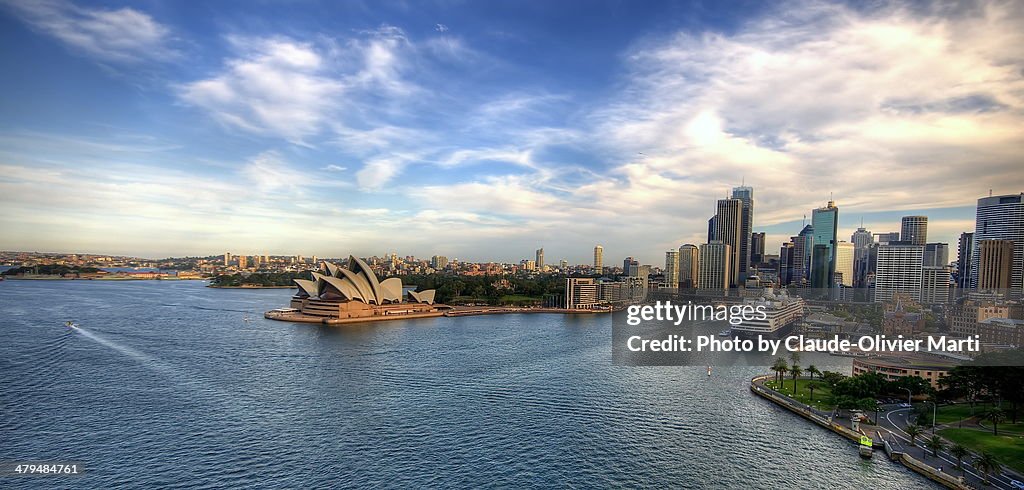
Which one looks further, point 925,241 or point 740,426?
point 925,241

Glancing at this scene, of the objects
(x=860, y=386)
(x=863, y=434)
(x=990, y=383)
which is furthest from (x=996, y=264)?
(x=863, y=434)

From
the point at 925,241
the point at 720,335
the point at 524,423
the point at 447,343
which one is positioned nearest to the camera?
the point at 524,423

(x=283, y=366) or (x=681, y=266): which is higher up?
(x=681, y=266)

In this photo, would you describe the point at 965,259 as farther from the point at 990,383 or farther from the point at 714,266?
the point at 990,383

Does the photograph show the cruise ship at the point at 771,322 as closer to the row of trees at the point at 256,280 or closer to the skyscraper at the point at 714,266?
the skyscraper at the point at 714,266

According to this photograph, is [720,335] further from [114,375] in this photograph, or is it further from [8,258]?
[8,258]

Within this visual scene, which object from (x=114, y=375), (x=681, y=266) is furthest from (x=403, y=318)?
(x=681, y=266)

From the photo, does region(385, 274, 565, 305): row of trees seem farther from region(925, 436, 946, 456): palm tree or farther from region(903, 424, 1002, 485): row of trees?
region(925, 436, 946, 456): palm tree

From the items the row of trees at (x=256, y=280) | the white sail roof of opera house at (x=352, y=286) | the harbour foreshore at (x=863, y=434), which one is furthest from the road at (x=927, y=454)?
the row of trees at (x=256, y=280)
